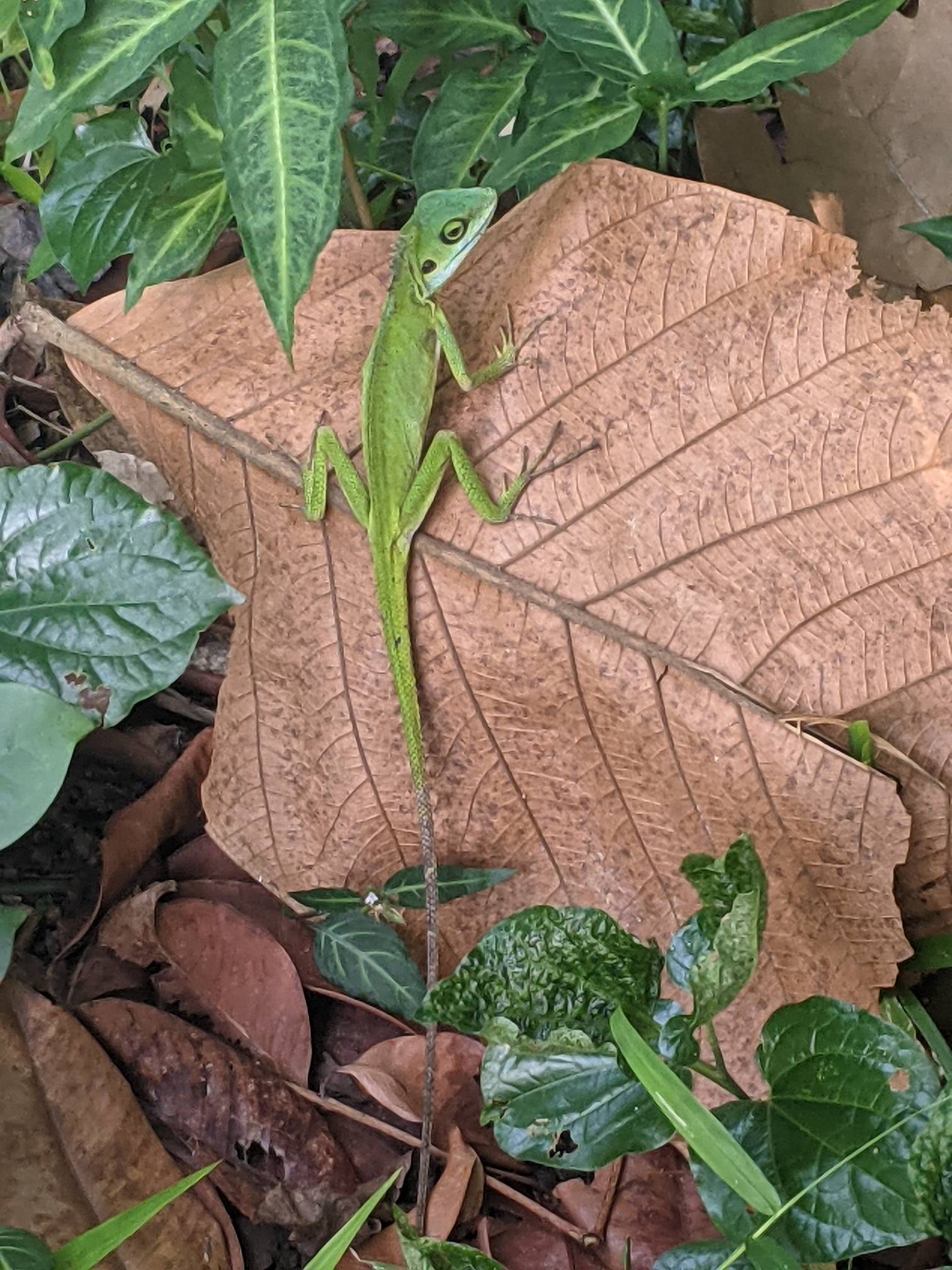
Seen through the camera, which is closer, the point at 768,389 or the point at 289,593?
the point at 768,389

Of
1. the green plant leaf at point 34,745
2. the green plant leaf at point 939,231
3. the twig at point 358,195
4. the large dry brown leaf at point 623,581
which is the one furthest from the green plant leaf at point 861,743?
the twig at point 358,195

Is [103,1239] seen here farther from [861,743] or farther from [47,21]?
[47,21]

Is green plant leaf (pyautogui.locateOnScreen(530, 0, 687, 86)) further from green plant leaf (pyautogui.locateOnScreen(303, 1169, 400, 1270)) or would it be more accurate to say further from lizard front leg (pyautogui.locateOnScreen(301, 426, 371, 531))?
green plant leaf (pyautogui.locateOnScreen(303, 1169, 400, 1270))

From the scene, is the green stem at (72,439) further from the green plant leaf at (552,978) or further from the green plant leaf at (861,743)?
the green plant leaf at (861,743)

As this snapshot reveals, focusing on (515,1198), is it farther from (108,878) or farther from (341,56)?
(341,56)

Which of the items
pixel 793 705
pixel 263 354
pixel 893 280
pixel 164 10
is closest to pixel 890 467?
pixel 793 705

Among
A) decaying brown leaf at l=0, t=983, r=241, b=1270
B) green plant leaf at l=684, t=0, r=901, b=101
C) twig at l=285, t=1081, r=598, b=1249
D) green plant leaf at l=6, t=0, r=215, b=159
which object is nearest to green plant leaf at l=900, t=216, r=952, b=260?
green plant leaf at l=684, t=0, r=901, b=101
